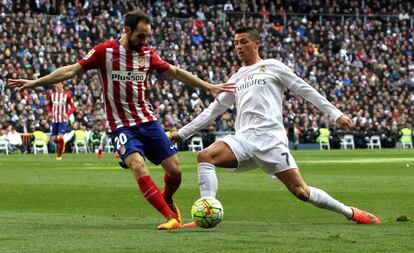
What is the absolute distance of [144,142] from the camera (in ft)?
39.0

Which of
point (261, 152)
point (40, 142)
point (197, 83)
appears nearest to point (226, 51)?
point (40, 142)

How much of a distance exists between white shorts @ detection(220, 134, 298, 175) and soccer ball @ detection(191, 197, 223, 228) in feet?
2.55

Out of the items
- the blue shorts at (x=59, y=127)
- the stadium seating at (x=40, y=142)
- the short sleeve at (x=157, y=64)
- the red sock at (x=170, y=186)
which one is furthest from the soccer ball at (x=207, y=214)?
the stadium seating at (x=40, y=142)

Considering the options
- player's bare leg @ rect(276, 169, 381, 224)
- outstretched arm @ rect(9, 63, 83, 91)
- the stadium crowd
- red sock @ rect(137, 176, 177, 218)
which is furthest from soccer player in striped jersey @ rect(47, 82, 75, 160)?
player's bare leg @ rect(276, 169, 381, 224)

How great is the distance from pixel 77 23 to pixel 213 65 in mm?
7632

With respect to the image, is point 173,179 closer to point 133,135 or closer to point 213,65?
point 133,135

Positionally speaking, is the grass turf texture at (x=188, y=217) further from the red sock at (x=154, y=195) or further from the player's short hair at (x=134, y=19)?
the player's short hair at (x=134, y=19)

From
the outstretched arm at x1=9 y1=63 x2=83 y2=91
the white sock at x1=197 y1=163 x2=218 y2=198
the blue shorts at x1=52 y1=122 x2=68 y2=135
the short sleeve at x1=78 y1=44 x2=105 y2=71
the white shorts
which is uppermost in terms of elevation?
the short sleeve at x1=78 y1=44 x2=105 y2=71

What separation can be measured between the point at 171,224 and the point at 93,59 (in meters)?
2.15

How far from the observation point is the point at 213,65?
54.6 m

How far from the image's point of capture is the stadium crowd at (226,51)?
48062 mm

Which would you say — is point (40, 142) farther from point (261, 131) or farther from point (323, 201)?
point (323, 201)

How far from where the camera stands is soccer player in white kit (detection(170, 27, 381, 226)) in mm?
11273

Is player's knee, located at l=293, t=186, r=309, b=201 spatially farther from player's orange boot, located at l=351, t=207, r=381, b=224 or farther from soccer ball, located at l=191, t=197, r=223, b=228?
soccer ball, located at l=191, t=197, r=223, b=228
